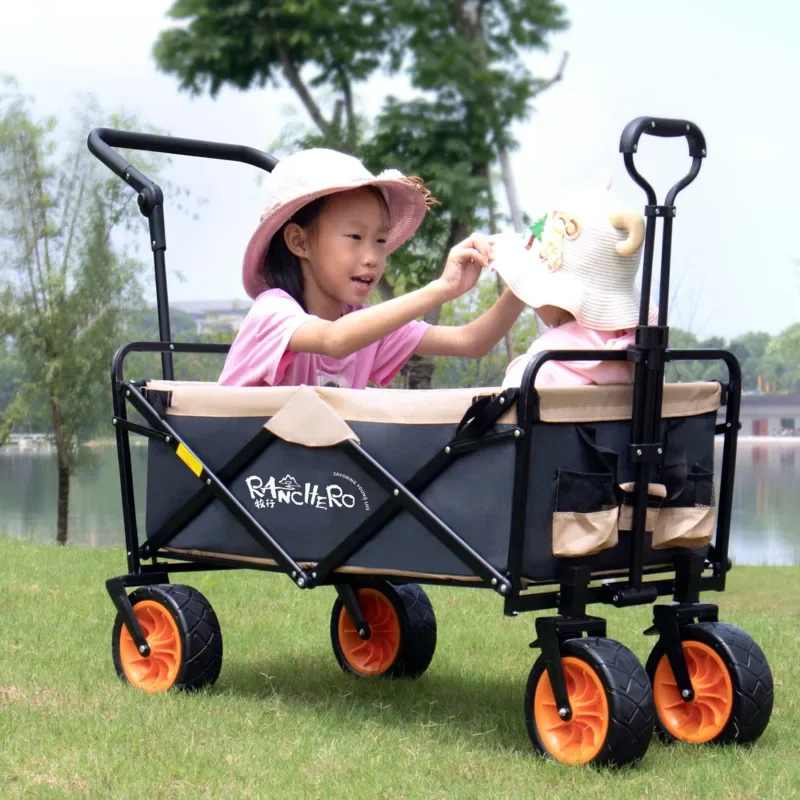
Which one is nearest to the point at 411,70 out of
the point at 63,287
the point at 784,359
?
the point at 63,287

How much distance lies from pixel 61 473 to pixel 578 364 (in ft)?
47.7

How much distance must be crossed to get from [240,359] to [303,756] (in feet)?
3.76

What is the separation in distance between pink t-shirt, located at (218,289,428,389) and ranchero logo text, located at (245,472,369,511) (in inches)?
12.4

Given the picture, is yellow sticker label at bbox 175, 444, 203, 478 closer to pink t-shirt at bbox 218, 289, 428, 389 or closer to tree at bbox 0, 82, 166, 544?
pink t-shirt at bbox 218, 289, 428, 389

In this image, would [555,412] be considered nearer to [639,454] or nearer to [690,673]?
[639,454]

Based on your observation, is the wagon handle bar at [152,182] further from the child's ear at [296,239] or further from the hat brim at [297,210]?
the child's ear at [296,239]

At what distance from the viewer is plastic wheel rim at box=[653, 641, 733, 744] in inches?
111

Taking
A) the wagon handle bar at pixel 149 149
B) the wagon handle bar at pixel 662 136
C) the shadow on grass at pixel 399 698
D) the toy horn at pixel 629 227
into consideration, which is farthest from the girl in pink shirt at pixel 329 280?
the shadow on grass at pixel 399 698

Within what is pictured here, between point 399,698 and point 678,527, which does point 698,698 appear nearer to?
point 678,527

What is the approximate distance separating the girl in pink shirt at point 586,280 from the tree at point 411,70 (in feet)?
22.3

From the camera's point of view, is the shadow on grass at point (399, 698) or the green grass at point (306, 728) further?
the shadow on grass at point (399, 698)

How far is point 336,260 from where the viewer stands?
3.38m

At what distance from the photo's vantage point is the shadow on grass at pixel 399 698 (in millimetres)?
3023

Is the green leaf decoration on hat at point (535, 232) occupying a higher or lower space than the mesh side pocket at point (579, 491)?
higher
